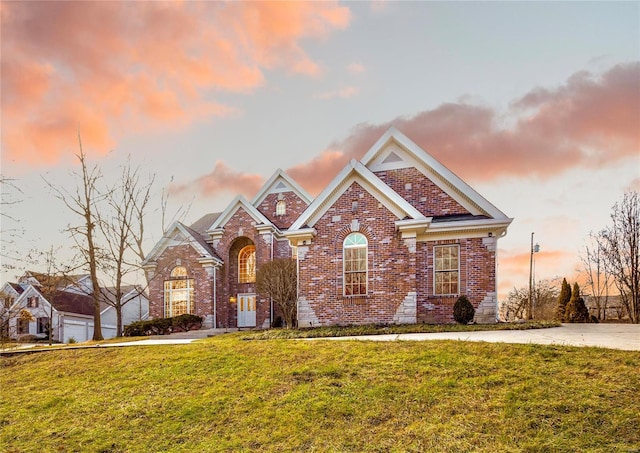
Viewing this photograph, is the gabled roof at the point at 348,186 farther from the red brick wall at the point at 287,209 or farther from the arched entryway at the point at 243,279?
the arched entryway at the point at 243,279

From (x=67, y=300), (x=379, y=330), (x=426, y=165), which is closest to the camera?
(x=379, y=330)

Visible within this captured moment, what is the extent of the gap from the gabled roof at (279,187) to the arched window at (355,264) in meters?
9.81

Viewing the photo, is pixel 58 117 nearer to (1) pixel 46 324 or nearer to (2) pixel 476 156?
(2) pixel 476 156

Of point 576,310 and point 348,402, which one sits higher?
point 348,402

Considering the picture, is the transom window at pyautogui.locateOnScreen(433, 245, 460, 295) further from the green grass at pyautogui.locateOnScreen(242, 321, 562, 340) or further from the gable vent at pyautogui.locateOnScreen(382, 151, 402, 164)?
the gable vent at pyautogui.locateOnScreen(382, 151, 402, 164)

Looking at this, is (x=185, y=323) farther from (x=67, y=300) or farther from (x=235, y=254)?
(x=67, y=300)

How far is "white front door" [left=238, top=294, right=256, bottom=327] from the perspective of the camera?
25378mm

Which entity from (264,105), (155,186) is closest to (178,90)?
(264,105)

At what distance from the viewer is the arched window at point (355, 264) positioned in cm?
1642

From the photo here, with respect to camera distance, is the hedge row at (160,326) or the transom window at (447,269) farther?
the hedge row at (160,326)

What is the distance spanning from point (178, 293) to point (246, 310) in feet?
12.2

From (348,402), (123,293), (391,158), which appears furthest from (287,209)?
(348,402)

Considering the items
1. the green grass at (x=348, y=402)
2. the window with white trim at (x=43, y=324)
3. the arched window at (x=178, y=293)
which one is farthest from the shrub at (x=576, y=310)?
the window with white trim at (x=43, y=324)

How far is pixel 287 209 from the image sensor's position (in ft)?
86.7
